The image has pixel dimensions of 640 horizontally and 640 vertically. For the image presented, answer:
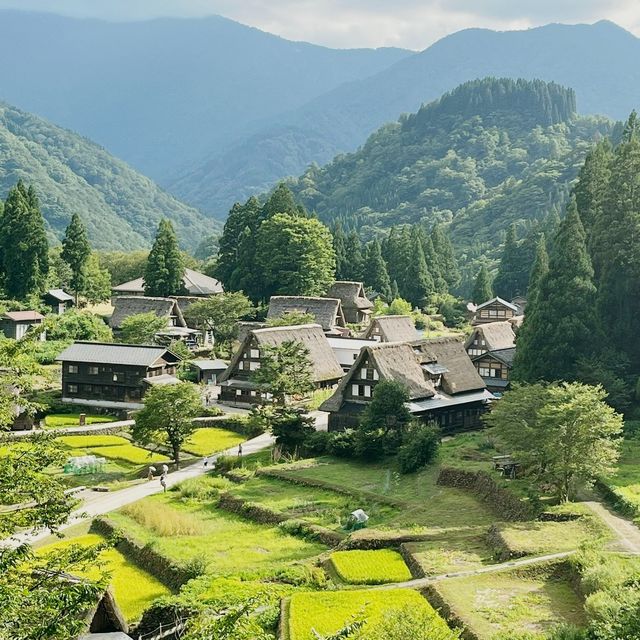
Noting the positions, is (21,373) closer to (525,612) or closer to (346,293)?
(525,612)

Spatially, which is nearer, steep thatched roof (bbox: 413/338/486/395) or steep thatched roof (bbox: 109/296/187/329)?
steep thatched roof (bbox: 413/338/486/395)

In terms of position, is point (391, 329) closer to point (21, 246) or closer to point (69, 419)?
point (69, 419)

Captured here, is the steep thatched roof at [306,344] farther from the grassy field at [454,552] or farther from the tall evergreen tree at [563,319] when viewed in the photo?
the grassy field at [454,552]

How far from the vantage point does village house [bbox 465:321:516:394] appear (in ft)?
171

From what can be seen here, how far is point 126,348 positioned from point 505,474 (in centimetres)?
2936

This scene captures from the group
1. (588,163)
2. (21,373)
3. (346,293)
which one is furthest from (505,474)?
(346,293)

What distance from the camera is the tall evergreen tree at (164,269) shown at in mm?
75188

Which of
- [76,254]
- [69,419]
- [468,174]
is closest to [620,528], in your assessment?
[69,419]

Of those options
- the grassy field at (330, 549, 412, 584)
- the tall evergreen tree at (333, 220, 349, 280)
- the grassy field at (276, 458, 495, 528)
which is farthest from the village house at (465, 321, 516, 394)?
the tall evergreen tree at (333, 220, 349, 280)

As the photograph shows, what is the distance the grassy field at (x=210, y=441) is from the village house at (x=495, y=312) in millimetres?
34640

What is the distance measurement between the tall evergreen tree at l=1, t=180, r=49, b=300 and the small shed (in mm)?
18140

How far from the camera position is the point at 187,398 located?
4088 cm

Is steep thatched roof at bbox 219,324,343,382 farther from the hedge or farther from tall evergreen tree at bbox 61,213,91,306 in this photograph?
tall evergreen tree at bbox 61,213,91,306

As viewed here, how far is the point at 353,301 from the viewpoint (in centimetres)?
7656
